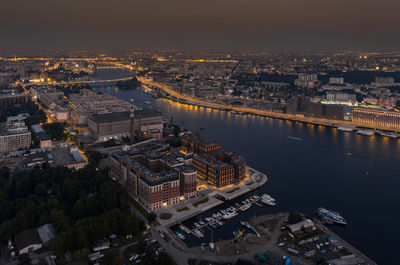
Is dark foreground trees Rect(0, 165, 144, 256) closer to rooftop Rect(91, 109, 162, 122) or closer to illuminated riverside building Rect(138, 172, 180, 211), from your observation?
illuminated riverside building Rect(138, 172, 180, 211)

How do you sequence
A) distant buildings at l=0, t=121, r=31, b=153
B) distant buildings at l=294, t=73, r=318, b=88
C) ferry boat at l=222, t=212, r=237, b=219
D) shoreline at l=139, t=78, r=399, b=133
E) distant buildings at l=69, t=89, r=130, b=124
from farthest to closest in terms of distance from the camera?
distant buildings at l=294, t=73, r=318, b=88, shoreline at l=139, t=78, r=399, b=133, distant buildings at l=69, t=89, r=130, b=124, distant buildings at l=0, t=121, r=31, b=153, ferry boat at l=222, t=212, r=237, b=219

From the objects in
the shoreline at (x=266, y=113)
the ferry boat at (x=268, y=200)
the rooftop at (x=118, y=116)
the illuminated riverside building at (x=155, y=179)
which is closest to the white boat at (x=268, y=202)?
the ferry boat at (x=268, y=200)

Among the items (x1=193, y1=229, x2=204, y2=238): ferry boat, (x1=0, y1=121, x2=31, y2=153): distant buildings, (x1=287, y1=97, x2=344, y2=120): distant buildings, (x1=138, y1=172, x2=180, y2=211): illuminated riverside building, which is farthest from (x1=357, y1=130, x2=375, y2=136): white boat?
(x1=0, y1=121, x2=31, y2=153): distant buildings

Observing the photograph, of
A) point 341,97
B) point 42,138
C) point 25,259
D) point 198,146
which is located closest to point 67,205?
point 25,259

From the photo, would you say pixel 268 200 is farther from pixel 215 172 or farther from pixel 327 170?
pixel 327 170

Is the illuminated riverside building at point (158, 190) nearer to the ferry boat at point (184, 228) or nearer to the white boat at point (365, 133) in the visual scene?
the ferry boat at point (184, 228)
